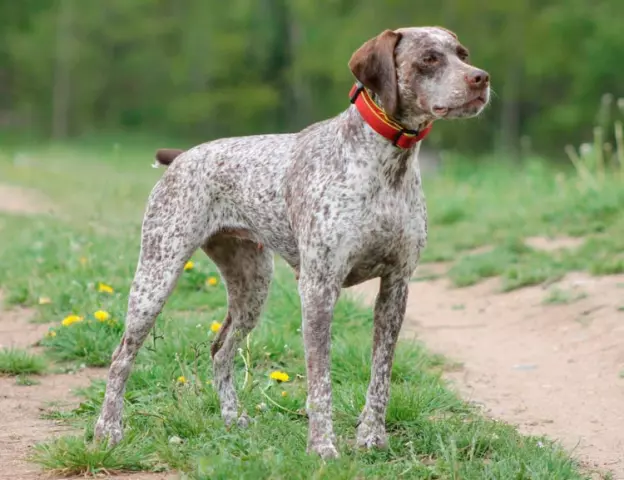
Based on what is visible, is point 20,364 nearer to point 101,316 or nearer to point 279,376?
point 101,316

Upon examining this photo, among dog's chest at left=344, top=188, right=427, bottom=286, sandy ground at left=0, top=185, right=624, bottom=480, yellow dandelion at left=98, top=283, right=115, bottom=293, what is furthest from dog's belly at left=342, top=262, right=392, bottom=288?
yellow dandelion at left=98, top=283, right=115, bottom=293

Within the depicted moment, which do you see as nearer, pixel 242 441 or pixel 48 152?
pixel 242 441

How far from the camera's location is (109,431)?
179 inches

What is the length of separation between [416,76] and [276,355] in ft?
7.58

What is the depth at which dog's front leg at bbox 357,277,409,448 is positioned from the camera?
14.7 ft

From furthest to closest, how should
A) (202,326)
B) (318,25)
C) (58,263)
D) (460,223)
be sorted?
(318,25) < (460,223) < (58,263) < (202,326)

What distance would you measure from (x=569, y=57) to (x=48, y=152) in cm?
1344

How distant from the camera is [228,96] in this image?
3186cm

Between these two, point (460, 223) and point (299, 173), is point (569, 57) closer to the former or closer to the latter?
point (460, 223)

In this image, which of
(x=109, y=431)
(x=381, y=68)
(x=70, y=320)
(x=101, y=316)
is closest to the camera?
(x=381, y=68)

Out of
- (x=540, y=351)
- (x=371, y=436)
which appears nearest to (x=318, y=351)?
(x=371, y=436)

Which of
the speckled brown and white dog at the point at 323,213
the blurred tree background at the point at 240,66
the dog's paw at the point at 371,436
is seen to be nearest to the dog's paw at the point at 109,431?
the speckled brown and white dog at the point at 323,213

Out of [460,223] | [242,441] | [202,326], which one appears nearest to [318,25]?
[460,223]

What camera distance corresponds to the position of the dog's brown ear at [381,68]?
4.07m
